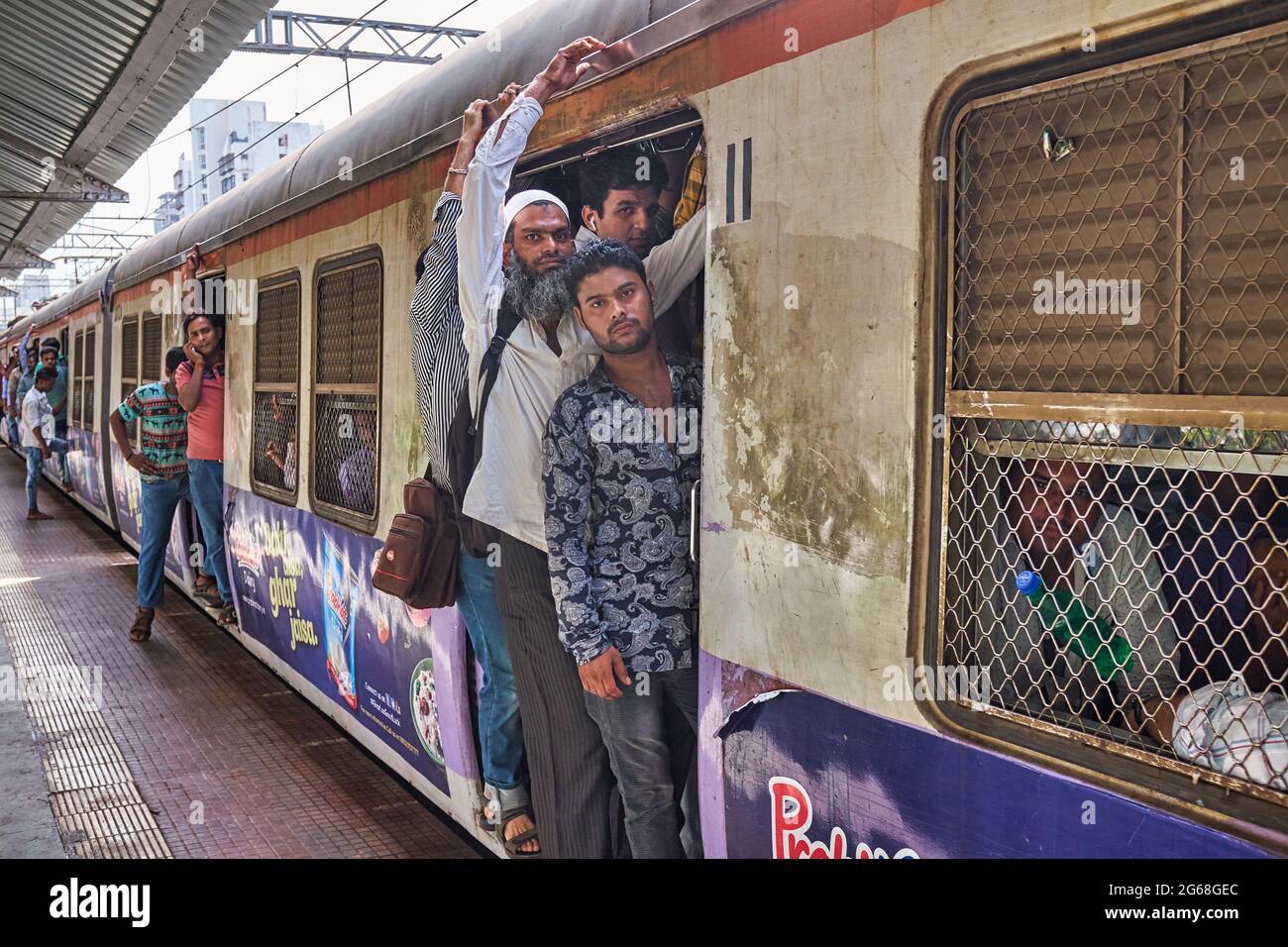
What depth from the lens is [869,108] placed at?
2111 mm

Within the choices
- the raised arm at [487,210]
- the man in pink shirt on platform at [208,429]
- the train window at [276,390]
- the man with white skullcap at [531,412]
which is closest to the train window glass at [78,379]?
the man in pink shirt on platform at [208,429]

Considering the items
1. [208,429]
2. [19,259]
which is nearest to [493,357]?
[208,429]

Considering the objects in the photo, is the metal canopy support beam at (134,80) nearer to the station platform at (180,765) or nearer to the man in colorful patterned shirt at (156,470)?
the man in colorful patterned shirt at (156,470)

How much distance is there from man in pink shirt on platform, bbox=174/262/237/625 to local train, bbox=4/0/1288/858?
4396mm

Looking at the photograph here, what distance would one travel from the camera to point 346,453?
16.0ft

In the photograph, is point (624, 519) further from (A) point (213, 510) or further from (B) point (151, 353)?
(B) point (151, 353)

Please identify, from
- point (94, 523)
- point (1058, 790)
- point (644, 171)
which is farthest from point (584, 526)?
point (94, 523)

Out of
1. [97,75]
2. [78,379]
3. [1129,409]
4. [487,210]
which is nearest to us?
[1129,409]

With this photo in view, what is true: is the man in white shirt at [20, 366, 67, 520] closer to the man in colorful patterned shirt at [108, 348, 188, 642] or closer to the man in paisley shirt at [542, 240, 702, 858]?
the man in colorful patterned shirt at [108, 348, 188, 642]

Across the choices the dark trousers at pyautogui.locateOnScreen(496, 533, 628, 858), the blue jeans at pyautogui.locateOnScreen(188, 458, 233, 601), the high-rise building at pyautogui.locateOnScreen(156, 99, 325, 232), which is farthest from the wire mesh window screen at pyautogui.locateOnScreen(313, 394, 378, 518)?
the high-rise building at pyautogui.locateOnScreen(156, 99, 325, 232)

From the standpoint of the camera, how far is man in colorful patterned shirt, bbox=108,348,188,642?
24.6 feet

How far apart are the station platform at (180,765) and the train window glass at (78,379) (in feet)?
19.0

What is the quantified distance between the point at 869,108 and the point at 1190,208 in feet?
2.11

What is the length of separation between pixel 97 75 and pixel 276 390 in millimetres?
4529
